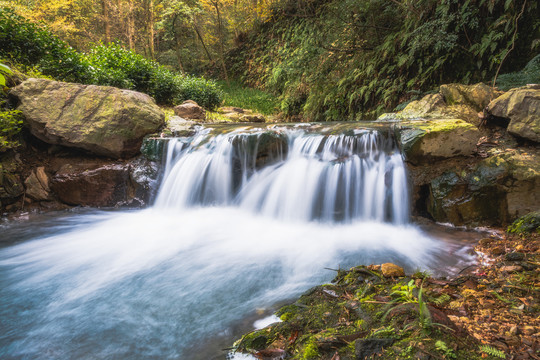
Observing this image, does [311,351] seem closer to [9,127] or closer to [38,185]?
[38,185]

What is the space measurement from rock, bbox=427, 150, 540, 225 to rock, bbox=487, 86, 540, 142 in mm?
308

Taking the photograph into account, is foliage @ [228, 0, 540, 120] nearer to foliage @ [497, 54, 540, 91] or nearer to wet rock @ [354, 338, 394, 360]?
foliage @ [497, 54, 540, 91]

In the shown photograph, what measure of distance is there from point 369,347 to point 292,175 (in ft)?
14.0

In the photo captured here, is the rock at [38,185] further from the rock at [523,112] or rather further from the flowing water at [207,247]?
the rock at [523,112]

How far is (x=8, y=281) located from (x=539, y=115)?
7.36 m

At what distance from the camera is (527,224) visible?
342cm

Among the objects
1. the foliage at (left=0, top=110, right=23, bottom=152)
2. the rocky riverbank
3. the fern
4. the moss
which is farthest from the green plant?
the foliage at (left=0, top=110, right=23, bottom=152)

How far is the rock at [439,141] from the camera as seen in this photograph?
14.1 feet

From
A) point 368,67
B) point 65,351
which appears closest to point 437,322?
point 65,351

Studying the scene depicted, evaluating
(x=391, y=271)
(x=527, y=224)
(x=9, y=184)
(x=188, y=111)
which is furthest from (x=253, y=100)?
(x=391, y=271)

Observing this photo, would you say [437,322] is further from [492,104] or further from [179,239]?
[492,104]

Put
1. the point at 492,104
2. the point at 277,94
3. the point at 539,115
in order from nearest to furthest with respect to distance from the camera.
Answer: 1. the point at 539,115
2. the point at 492,104
3. the point at 277,94

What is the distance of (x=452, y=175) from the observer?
169 inches

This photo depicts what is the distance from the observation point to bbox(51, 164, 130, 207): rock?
6164 mm
